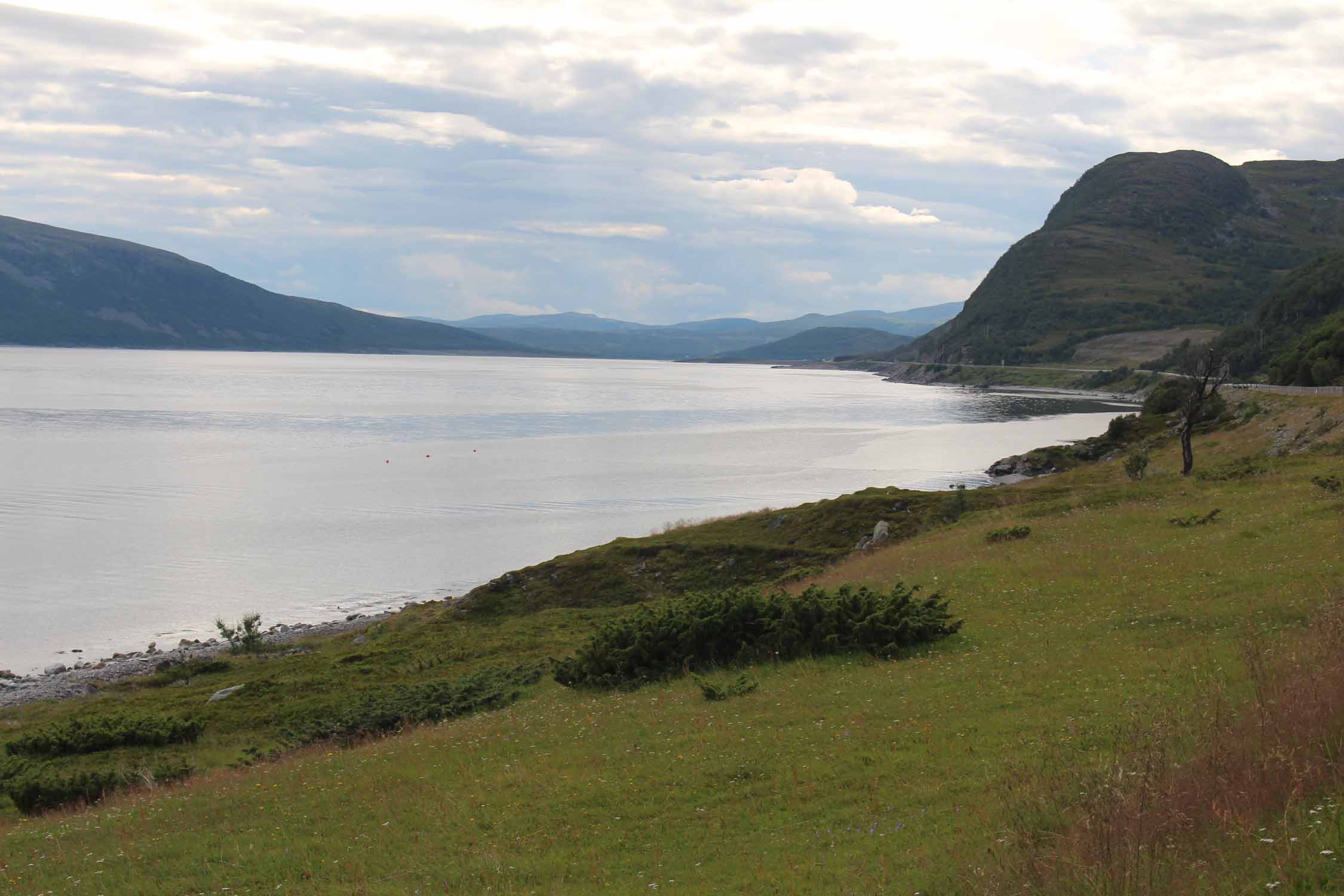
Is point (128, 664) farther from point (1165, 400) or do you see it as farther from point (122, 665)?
point (1165, 400)

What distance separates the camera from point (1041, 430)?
142m

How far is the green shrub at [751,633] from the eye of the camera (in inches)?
821

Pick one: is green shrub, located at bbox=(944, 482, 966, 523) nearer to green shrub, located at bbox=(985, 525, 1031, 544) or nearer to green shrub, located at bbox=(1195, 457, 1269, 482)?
green shrub, located at bbox=(1195, 457, 1269, 482)

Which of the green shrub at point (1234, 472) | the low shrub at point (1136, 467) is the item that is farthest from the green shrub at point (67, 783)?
the low shrub at point (1136, 467)

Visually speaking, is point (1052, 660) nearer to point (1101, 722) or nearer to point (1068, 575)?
point (1101, 722)

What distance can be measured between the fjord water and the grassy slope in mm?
35027

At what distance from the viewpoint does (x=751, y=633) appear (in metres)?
22.5

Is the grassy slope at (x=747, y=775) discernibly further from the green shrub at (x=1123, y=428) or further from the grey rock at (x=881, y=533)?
the green shrub at (x=1123, y=428)

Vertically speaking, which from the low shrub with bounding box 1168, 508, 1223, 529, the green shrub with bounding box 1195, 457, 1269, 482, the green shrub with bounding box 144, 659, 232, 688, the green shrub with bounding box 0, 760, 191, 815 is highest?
the green shrub with bounding box 1195, 457, 1269, 482

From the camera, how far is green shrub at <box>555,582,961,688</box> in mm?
20859

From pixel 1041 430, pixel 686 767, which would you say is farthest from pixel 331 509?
pixel 1041 430

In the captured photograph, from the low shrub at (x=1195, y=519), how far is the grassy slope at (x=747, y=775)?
12.7 feet

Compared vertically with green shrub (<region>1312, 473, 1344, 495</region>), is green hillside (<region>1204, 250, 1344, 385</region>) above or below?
above

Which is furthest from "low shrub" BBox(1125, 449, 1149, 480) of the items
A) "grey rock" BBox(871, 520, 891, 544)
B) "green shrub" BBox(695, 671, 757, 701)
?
"green shrub" BBox(695, 671, 757, 701)
